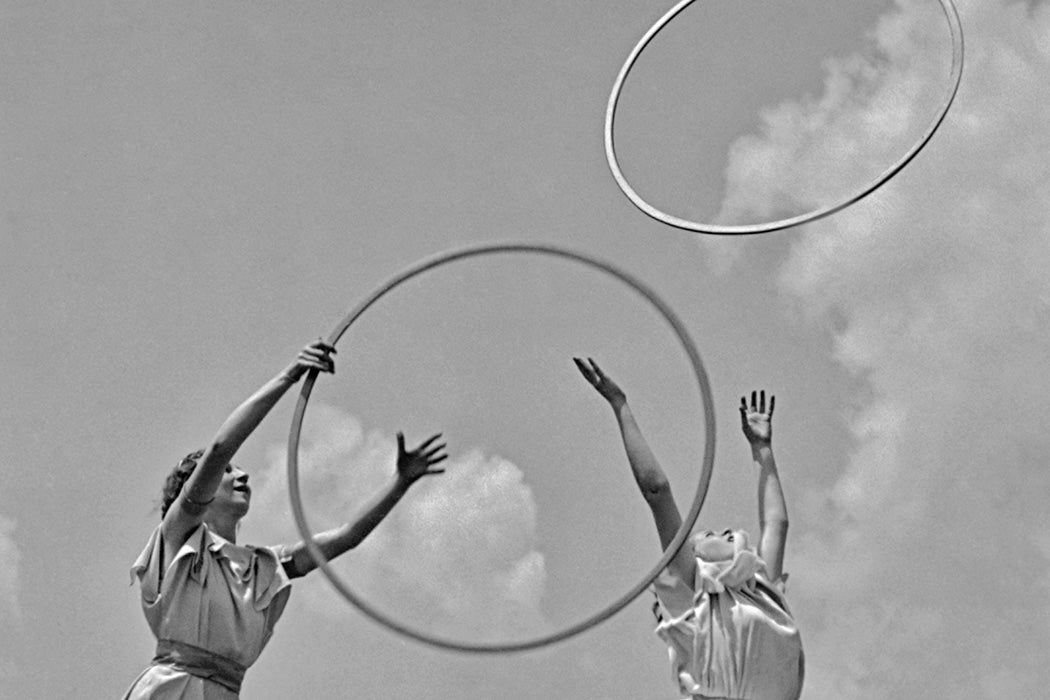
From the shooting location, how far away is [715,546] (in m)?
14.5

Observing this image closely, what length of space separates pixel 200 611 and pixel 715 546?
3630 mm

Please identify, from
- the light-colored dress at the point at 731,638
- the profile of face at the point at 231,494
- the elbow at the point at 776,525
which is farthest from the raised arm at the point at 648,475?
the profile of face at the point at 231,494

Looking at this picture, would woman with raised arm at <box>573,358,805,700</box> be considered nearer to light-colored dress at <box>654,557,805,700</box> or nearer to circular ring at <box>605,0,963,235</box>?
light-colored dress at <box>654,557,805,700</box>

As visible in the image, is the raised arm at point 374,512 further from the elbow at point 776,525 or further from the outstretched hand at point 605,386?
the elbow at point 776,525

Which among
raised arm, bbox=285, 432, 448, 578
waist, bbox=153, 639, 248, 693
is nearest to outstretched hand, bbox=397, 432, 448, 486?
raised arm, bbox=285, 432, 448, 578

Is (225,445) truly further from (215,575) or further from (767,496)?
(767,496)

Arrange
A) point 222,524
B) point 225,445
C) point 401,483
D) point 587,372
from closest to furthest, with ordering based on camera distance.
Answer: point 225,445
point 401,483
point 222,524
point 587,372

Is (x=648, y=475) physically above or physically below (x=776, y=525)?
below

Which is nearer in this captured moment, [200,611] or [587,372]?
[200,611]

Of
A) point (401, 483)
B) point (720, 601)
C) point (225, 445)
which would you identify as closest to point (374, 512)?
point (401, 483)

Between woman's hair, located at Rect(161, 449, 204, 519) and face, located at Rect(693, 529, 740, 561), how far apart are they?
11.7 feet

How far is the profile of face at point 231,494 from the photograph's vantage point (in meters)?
14.1

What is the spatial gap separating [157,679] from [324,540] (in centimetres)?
156

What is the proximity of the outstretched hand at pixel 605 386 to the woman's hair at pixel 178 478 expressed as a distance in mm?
2762
